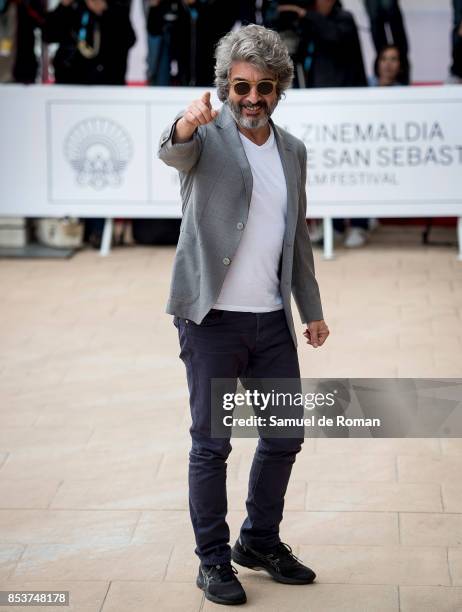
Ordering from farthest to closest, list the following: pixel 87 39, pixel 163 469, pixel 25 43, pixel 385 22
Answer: pixel 385 22
pixel 25 43
pixel 87 39
pixel 163 469

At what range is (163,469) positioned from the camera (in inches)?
205

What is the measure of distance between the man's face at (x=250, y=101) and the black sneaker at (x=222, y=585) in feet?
4.82

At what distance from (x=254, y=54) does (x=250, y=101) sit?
0.15m

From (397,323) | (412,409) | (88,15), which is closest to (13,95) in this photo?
(88,15)

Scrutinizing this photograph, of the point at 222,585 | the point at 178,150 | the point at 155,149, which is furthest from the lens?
the point at 155,149

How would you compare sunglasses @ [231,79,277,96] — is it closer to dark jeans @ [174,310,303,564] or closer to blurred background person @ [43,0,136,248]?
dark jeans @ [174,310,303,564]

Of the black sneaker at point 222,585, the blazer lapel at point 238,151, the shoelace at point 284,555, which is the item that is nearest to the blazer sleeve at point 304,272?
the blazer lapel at point 238,151

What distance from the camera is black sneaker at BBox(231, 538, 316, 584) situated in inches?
162

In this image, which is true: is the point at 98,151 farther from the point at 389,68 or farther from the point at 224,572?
the point at 224,572

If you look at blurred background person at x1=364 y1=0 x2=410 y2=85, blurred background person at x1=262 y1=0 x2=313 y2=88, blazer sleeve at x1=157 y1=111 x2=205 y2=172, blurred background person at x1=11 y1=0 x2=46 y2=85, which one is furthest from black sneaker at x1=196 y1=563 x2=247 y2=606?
blurred background person at x1=364 y1=0 x2=410 y2=85

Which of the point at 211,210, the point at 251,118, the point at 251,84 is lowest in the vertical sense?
the point at 211,210

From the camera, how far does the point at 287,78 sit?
3.85 m

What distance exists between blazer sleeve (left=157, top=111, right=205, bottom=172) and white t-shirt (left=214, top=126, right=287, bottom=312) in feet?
0.69

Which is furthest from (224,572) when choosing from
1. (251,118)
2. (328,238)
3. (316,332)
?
(328,238)
